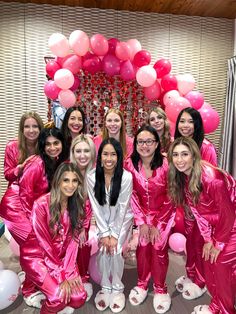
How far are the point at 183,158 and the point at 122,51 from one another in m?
2.26

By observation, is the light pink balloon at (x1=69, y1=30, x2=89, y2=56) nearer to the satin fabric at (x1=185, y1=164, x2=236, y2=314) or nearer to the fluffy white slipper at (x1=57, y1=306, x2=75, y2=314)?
the satin fabric at (x1=185, y1=164, x2=236, y2=314)

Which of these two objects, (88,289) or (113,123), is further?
(113,123)

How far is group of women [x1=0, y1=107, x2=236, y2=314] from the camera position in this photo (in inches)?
89.7

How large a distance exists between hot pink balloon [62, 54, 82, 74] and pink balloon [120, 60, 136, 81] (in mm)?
573

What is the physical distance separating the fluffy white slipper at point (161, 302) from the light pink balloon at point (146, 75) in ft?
8.50

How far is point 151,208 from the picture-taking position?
2701 mm

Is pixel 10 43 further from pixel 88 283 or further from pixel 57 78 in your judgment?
pixel 88 283

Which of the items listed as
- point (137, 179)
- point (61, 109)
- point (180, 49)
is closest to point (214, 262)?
point (137, 179)

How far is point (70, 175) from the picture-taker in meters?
2.34

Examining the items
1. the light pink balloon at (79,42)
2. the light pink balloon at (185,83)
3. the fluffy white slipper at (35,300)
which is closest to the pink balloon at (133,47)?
the light pink balloon at (79,42)

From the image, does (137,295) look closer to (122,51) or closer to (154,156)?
(154,156)

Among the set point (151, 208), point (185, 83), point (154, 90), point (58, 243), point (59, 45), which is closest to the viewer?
point (58, 243)

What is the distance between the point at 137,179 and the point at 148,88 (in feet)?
6.63

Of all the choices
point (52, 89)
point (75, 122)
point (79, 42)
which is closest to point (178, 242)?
point (75, 122)
